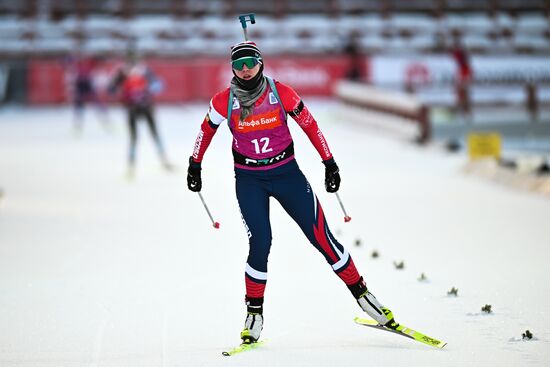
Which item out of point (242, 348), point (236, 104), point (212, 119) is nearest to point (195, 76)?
point (212, 119)

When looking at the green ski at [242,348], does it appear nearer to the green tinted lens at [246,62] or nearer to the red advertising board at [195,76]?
the green tinted lens at [246,62]

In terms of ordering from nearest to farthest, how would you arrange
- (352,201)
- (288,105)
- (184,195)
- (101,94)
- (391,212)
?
(288,105), (391,212), (352,201), (184,195), (101,94)

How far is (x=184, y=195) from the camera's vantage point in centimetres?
1404

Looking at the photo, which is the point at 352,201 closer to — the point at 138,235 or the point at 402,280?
the point at 138,235

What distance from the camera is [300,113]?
6.08 m

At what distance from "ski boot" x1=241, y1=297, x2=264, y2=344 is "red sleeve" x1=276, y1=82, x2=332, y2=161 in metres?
1.07

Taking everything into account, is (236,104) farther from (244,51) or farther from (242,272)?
(242,272)

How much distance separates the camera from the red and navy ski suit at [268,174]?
605 centimetres

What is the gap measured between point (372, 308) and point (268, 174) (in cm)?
112

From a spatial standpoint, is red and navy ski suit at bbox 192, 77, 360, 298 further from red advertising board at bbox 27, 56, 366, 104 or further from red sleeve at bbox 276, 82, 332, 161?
red advertising board at bbox 27, 56, 366, 104

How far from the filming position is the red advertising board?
30.5 metres

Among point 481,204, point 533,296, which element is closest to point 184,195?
point 481,204

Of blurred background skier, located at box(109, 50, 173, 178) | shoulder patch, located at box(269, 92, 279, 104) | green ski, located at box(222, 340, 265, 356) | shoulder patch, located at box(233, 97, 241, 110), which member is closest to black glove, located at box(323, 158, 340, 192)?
shoulder patch, located at box(269, 92, 279, 104)

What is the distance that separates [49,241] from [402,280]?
430 centimetres
